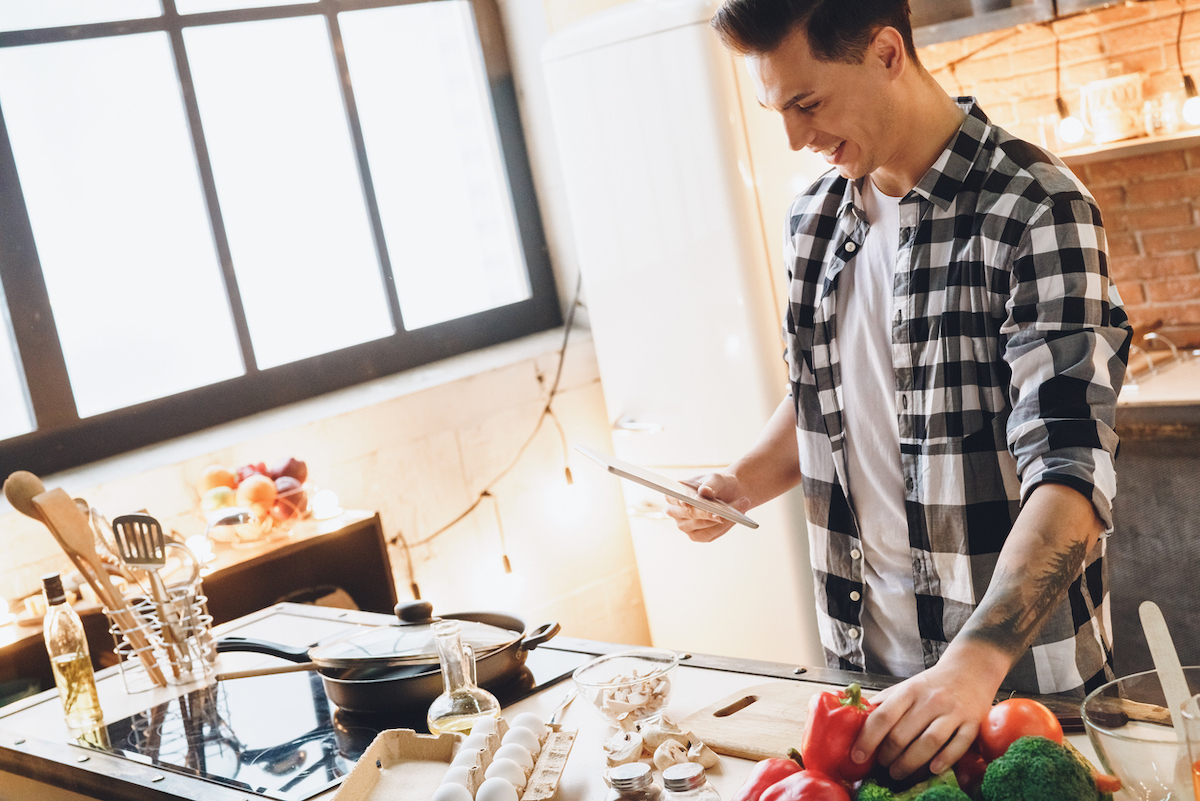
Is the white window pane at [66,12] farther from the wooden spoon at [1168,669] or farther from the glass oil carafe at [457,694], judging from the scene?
the wooden spoon at [1168,669]

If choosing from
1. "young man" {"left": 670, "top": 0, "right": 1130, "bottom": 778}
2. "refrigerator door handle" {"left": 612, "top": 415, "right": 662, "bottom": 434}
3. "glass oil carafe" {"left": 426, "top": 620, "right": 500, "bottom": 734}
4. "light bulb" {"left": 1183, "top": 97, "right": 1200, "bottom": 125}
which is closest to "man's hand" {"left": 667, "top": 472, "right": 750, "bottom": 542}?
"young man" {"left": 670, "top": 0, "right": 1130, "bottom": 778}

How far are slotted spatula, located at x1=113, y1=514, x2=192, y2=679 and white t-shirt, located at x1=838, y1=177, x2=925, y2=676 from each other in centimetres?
99

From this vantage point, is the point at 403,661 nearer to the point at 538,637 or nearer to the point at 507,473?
the point at 538,637

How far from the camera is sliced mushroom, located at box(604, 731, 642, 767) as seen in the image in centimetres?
112

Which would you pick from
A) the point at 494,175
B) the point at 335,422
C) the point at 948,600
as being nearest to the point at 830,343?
the point at 948,600

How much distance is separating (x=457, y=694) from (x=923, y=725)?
60 centimetres

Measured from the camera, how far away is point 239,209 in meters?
3.08

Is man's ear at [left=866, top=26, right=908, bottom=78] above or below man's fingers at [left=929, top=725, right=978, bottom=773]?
above

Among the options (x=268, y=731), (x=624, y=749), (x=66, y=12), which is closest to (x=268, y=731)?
(x=268, y=731)

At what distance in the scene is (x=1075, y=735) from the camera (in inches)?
42.5

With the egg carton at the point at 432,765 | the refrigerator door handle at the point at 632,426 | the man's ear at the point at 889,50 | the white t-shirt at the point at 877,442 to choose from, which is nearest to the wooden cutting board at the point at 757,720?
the egg carton at the point at 432,765

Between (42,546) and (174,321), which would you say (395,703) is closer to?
(42,546)

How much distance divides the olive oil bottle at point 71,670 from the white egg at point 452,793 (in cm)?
78

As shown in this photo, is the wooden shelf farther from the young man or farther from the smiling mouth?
the smiling mouth
